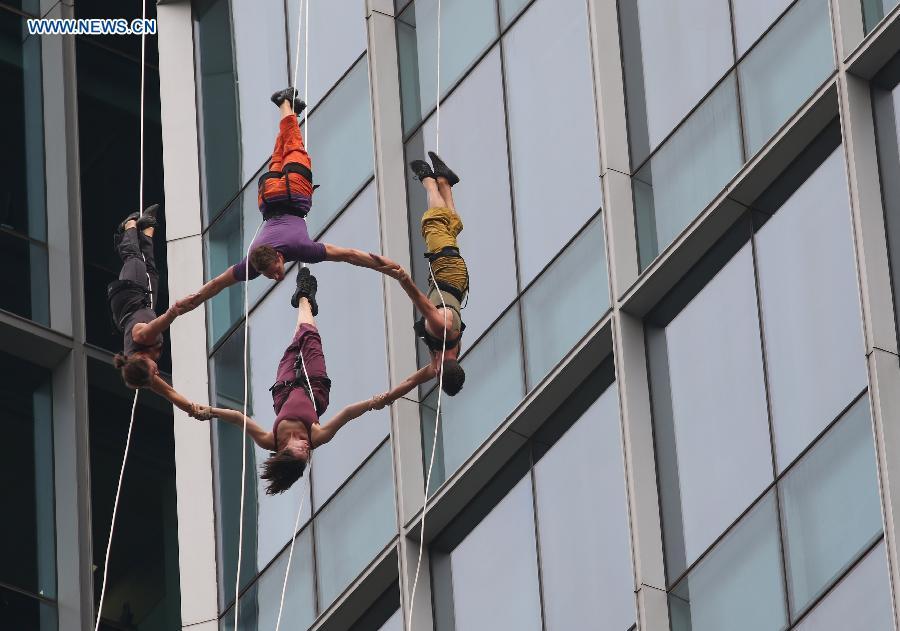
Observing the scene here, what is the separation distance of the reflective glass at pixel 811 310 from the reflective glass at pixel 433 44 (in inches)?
203

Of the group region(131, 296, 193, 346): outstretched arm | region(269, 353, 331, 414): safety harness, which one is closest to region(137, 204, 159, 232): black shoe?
region(131, 296, 193, 346): outstretched arm

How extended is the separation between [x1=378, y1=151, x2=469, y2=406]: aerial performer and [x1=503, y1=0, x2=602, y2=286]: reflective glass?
2813 mm

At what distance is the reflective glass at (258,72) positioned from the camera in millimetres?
29344

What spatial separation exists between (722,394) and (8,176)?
42.7ft

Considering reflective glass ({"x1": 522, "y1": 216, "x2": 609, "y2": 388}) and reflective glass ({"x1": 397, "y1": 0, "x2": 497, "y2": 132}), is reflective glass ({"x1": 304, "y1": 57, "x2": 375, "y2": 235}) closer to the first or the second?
reflective glass ({"x1": 397, "y1": 0, "x2": 497, "y2": 132})

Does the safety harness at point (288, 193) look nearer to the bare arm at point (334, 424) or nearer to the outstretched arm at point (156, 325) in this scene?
the outstretched arm at point (156, 325)

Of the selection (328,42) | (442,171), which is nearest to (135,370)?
(442,171)

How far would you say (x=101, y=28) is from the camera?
112ft

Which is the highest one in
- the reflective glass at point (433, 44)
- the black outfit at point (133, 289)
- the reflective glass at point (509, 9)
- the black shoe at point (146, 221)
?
the reflective glass at point (433, 44)

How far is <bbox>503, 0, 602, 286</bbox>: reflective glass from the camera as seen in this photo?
24.4m

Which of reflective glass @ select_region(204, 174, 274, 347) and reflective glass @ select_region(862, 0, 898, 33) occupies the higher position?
reflective glass @ select_region(204, 174, 274, 347)

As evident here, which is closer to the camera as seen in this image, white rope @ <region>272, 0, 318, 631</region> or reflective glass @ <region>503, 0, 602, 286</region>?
white rope @ <region>272, 0, 318, 631</region>

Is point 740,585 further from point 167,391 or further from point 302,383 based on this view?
point 167,391

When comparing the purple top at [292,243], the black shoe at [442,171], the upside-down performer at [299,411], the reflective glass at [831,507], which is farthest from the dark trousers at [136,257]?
the reflective glass at [831,507]
